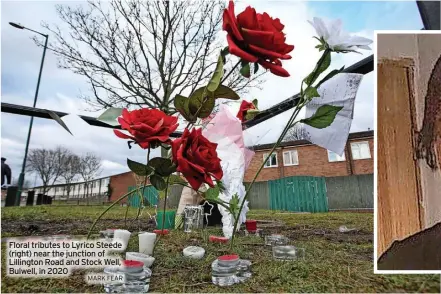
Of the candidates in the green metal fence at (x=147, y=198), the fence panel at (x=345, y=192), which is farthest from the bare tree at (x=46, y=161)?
the fence panel at (x=345, y=192)

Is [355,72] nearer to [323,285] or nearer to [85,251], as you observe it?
[323,285]

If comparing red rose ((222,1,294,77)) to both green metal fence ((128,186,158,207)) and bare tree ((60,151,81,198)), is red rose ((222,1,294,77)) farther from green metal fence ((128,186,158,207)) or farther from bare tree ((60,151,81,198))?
bare tree ((60,151,81,198))

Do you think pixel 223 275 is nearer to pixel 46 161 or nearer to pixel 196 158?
pixel 196 158

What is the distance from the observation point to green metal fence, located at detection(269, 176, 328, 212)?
77.6 inches

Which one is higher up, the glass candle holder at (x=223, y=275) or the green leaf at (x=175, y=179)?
the green leaf at (x=175, y=179)

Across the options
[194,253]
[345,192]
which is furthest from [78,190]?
[345,192]

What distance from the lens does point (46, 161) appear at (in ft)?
2.77

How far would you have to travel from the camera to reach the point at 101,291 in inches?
10.9

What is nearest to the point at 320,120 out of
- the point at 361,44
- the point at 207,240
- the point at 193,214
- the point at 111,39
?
the point at 361,44

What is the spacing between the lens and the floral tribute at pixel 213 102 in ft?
0.87

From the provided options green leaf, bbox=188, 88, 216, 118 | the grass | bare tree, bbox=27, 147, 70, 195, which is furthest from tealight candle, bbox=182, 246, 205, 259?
bare tree, bbox=27, 147, 70, 195

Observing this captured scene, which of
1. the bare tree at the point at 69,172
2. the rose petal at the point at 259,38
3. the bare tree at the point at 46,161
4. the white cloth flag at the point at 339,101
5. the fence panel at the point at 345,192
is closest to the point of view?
the rose petal at the point at 259,38

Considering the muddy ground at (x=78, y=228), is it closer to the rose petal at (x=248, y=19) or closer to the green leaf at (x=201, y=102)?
the green leaf at (x=201, y=102)

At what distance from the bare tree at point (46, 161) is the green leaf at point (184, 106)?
1.66 ft
